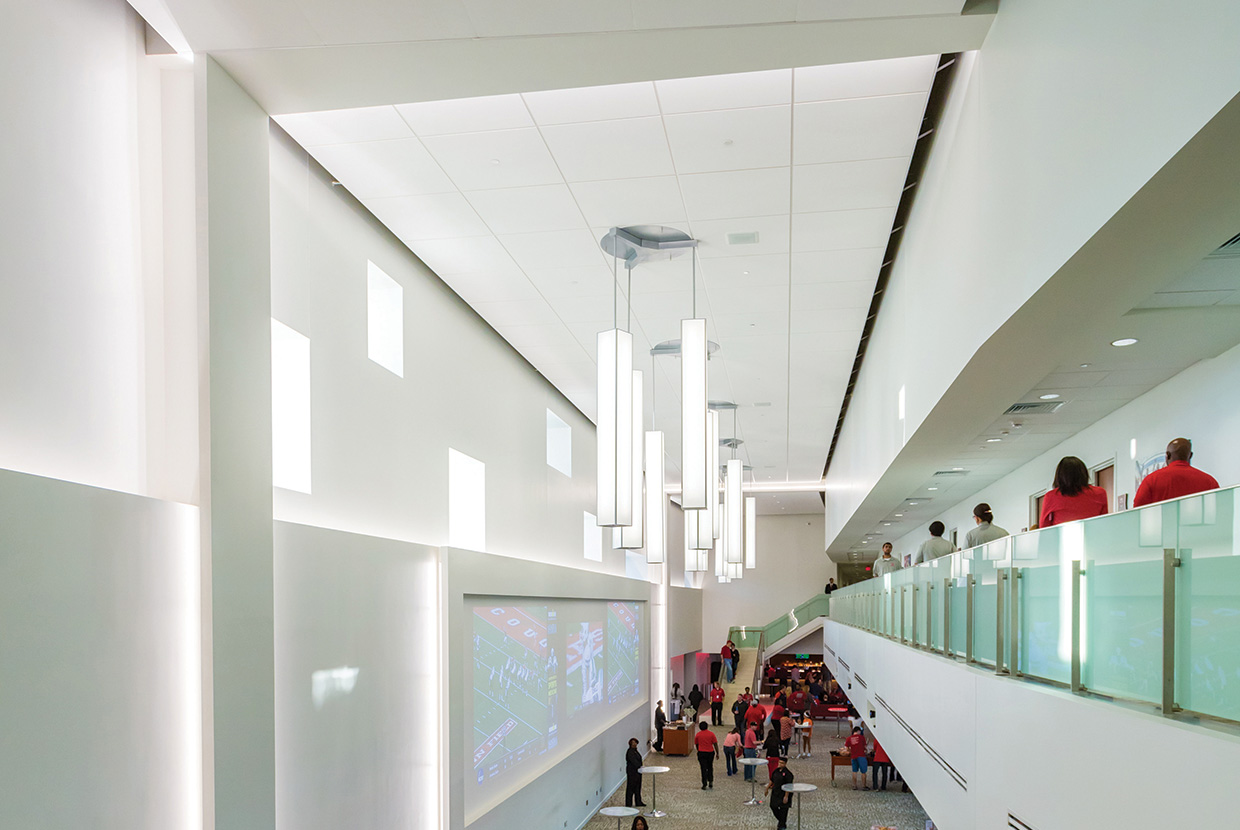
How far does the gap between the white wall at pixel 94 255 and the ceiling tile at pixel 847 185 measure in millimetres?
4293

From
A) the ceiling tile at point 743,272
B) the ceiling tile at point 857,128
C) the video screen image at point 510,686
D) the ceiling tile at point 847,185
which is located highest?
the ceiling tile at point 857,128

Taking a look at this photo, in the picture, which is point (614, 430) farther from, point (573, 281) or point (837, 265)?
point (837, 265)

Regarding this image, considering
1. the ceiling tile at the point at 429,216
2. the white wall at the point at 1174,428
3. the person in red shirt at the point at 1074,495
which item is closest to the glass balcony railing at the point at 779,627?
the white wall at the point at 1174,428

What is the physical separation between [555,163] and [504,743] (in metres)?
6.41

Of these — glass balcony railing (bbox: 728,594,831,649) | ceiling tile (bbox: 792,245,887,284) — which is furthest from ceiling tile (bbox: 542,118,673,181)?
glass balcony railing (bbox: 728,594,831,649)

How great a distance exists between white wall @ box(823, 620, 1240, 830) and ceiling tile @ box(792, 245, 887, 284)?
355 centimetres

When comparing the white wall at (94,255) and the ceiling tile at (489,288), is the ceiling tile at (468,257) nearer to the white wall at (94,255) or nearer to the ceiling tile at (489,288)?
the ceiling tile at (489,288)

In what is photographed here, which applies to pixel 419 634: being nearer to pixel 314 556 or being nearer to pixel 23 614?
pixel 314 556

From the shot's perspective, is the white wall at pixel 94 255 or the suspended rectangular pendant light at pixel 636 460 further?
the suspended rectangular pendant light at pixel 636 460

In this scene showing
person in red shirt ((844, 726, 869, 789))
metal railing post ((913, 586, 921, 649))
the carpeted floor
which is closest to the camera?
metal railing post ((913, 586, 921, 649))

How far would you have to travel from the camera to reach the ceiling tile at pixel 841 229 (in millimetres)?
Answer: 7875

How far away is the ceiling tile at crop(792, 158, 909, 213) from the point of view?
6.99 m

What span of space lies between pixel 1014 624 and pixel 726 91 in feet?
11.7

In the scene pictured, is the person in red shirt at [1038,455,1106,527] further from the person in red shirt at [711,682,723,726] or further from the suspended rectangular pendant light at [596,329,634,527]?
the person in red shirt at [711,682,723,726]
